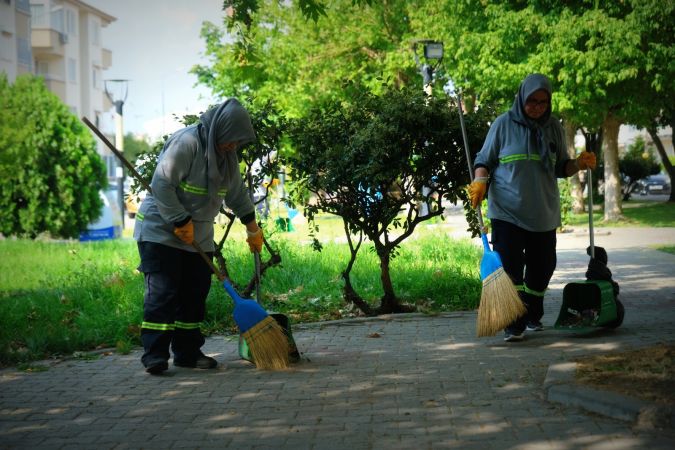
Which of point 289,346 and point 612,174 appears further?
point 612,174

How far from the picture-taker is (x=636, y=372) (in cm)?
532

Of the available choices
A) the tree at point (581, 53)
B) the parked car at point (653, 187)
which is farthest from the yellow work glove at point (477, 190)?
the parked car at point (653, 187)

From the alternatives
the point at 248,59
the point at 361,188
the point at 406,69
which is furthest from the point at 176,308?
the point at 406,69

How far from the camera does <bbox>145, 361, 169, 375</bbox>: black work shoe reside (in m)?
6.16

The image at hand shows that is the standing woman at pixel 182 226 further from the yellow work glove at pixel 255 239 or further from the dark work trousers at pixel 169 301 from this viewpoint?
the yellow work glove at pixel 255 239

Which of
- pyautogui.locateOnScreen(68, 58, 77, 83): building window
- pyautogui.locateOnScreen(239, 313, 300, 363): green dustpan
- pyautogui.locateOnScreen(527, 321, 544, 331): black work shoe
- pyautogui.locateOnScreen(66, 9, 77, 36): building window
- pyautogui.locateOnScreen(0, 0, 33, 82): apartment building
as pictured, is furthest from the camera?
pyautogui.locateOnScreen(68, 58, 77, 83): building window

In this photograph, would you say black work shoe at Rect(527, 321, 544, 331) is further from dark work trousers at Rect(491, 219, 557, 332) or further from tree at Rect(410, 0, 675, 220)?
tree at Rect(410, 0, 675, 220)

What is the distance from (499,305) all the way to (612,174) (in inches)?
752

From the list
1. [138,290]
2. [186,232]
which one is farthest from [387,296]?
[186,232]

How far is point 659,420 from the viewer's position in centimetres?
444

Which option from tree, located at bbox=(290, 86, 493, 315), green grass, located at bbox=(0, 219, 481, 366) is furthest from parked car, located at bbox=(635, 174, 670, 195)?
tree, located at bbox=(290, 86, 493, 315)

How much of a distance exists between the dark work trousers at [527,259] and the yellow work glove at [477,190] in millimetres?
288

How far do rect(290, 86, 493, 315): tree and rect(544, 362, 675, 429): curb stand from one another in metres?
3.13

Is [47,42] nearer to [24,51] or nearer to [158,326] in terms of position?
[24,51]
